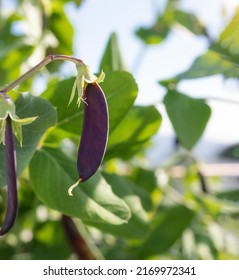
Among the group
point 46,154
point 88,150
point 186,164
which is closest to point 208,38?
point 186,164

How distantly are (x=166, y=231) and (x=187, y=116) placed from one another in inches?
8.3

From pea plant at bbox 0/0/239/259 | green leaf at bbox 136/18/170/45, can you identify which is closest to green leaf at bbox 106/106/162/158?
pea plant at bbox 0/0/239/259

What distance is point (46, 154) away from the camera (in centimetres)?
47

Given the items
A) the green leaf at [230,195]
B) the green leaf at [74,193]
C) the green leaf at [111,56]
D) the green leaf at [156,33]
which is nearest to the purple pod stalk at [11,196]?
the green leaf at [74,193]

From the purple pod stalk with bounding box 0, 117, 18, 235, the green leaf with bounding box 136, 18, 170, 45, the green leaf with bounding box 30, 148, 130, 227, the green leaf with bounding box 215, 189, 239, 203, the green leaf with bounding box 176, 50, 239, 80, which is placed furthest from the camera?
the green leaf with bounding box 136, 18, 170, 45

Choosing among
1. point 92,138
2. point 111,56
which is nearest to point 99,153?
point 92,138

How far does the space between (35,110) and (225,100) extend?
0.26 m

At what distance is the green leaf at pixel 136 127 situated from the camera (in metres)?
0.51

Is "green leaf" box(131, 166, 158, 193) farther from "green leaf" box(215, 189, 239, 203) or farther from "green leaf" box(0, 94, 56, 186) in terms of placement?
"green leaf" box(0, 94, 56, 186)

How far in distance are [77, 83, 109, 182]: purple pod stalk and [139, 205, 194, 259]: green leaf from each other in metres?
0.40

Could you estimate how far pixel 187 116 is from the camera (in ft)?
1.80

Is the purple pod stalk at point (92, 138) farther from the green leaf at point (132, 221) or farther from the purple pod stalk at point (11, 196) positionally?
the green leaf at point (132, 221)

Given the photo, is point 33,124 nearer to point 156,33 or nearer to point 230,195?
point 230,195

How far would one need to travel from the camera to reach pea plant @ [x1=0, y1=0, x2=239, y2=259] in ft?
1.09
